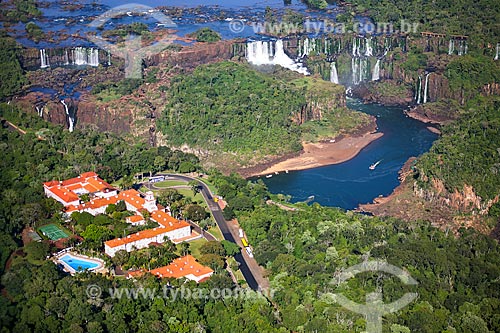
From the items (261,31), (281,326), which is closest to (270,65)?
(261,31)

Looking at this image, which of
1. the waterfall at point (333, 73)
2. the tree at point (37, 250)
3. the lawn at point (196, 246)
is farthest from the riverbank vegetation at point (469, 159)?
the tree at point (37, 250)

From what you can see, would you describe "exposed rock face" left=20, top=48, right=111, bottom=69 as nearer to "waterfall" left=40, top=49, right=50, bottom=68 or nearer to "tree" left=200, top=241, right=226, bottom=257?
"waterfall" left=40, top=49, right=50, bottom=68

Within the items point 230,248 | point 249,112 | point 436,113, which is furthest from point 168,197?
point 436,113

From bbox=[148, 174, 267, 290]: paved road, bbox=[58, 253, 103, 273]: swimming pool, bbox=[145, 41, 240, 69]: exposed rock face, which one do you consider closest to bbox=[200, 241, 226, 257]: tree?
bbox=[148, 174, 267, 290]: paved road

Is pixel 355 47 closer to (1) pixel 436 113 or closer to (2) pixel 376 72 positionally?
(2) pixel 376 72

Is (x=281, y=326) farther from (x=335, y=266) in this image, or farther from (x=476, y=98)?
(x=476, y=98)

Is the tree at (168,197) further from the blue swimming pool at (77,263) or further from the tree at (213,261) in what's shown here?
the blue swimming pool at (77,263)

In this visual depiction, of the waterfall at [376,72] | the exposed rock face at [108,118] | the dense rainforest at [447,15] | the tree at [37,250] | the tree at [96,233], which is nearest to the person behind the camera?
the tree at [37,250]
